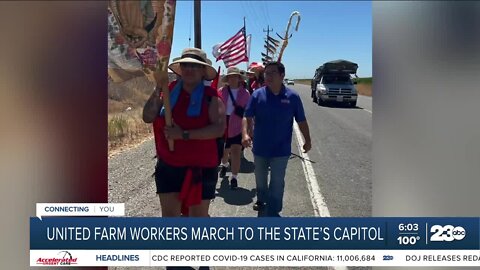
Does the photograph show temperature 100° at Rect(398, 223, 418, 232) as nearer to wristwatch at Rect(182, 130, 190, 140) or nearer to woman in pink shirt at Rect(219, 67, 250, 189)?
wristwatch at Rect(182, 130, 190, 140)

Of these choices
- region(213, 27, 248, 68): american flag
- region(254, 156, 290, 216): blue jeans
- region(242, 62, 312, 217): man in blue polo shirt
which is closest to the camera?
region(242, 62, 312, 217): man in blue polo shirt

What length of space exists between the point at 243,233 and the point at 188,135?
551 millimetres

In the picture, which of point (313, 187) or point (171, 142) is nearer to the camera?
point (171, 142)

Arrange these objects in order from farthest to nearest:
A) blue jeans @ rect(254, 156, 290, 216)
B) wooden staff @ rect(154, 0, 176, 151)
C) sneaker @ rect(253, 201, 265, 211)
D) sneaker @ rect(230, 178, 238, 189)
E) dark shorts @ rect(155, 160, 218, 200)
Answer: sneaker @ rect(230, 178, 238, 189) < sneaker @ rect(253, 201, 265, 211) < blue jeans @ rect(254, 156, 290, 216) < dark shorts @ rect(155, 160, 218, 200) < wooden staff @ rect(154, 0, 176, 151)

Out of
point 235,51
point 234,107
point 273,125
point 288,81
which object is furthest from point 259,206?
point 235,51

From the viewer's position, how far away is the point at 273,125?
106 inches

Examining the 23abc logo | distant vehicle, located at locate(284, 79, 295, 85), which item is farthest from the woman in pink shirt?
the 23abc logo

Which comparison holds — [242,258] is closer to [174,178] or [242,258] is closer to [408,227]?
[174,178]

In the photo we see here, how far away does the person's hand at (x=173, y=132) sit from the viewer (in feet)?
6.11

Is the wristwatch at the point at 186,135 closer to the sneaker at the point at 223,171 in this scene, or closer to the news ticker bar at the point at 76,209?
the news ticker bar at the point at 76,209

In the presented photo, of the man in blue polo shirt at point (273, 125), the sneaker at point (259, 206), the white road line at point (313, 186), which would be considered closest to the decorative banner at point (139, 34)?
the man in blue polo shirt at point (273, 125)

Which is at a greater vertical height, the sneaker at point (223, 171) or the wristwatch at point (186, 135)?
the wristwatch at point (186, 135)

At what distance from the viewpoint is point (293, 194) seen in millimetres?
3564

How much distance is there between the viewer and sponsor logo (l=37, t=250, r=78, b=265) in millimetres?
1703
